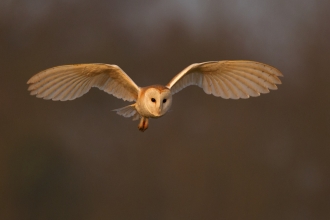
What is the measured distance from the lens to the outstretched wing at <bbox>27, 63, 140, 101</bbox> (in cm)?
312

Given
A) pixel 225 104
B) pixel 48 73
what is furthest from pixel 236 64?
pixel 225 104

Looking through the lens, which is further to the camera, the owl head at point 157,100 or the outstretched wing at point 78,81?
the outstretched wing at point 78,81

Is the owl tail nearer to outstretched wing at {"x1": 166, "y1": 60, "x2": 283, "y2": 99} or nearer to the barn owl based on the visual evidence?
the barn owl

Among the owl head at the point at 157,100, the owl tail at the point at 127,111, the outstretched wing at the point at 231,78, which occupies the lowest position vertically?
the owl tail at the point at 127,111

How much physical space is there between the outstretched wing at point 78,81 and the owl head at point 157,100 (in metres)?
0.28

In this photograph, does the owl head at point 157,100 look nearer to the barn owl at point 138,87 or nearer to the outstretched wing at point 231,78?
the barn owl at point 138,87

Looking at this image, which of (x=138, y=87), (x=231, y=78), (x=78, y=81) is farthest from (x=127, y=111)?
(x=231, y=78)

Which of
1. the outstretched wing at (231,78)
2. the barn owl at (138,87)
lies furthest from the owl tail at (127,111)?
the outstretched wing at (231,78)

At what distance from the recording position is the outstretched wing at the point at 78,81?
3.12 m

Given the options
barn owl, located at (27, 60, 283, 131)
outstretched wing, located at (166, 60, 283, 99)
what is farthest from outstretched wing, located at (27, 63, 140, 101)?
outstretched wing, located at (166, 60, 283, 99)

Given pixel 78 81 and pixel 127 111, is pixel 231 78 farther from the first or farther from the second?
pixel 78 81

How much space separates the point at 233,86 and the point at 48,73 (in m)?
→ 1.05

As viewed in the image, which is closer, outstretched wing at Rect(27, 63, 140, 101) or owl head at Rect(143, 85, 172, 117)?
owl head at Rect(143, 85, 172, 117)

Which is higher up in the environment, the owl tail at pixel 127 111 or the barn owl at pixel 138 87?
the barn owl at pixel 138 87
